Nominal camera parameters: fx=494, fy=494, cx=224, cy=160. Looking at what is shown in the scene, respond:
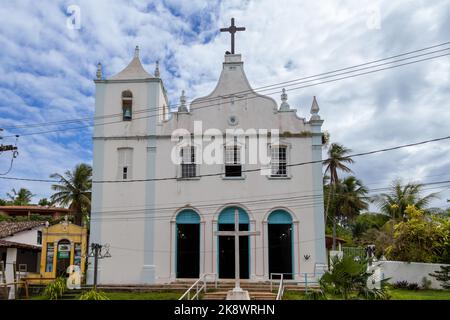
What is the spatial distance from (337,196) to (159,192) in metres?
22.9

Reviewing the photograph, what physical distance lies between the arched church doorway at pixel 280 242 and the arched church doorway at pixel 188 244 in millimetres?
3526

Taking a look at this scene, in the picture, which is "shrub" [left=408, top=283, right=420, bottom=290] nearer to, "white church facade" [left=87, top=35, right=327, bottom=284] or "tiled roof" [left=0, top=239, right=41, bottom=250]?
"white church facade" [left=87, top=35, right=327, bottom=284]

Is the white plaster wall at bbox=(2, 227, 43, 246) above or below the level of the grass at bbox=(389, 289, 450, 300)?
above

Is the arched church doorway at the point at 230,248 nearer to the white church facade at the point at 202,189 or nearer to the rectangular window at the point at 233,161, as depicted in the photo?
the white church facade at the point at 202,189

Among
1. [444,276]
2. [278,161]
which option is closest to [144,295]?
[278,161]

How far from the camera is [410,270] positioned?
2512 cm

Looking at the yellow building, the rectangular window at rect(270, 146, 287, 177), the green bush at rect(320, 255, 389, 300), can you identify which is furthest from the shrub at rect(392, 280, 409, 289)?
the yellow building

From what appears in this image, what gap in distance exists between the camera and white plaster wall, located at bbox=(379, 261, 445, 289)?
2430 centimetres

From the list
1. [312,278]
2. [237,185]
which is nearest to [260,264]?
[312,278]

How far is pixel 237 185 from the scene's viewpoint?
79.3 feet

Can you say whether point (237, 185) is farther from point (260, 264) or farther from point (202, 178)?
point (260, 264)

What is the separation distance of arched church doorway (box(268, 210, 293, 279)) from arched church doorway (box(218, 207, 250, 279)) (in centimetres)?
115

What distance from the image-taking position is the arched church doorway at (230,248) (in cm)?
2350

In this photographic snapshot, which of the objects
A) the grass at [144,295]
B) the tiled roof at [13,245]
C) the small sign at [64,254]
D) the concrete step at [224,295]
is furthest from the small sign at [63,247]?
the concrete step at [224,295]
